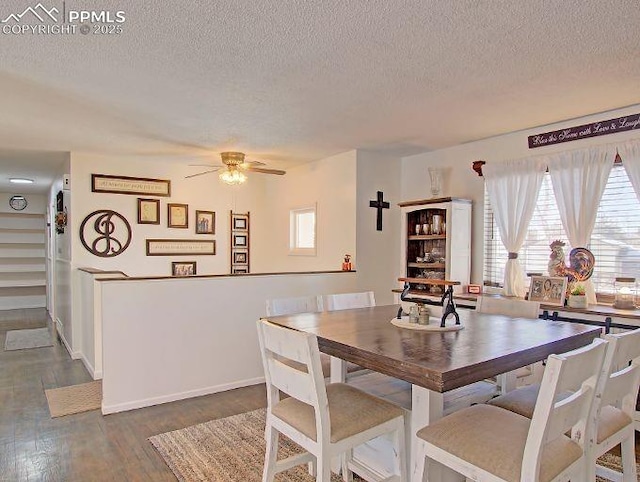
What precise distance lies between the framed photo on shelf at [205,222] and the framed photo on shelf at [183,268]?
1.47 feet

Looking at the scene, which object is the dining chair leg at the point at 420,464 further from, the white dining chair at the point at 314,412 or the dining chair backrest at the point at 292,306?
the dining chair backrest at the point at 292,306

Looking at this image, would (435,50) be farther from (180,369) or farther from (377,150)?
(180,369)

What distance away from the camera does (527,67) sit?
242 centimetres

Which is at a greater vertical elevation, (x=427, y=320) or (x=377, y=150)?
(x=377, y=150)

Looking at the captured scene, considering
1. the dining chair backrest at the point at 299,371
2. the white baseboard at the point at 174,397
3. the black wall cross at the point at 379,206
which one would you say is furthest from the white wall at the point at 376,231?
the dining chair backrest at the point at 299,371

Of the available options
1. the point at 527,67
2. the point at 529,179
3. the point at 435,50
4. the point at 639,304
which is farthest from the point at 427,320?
the point at 529,179

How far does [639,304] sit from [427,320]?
1929 mm

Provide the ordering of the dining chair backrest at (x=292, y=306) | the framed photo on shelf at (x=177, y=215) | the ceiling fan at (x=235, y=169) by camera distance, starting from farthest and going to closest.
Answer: the framed photo on shelf at (x=177, y=215) → the ceiling fan at (x=235, y=169) → the dining chair backrest at (x=292, y=306)

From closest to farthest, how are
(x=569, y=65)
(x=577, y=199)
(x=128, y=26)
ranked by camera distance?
(x=128, y=26) → (x=569, y=65) → (x=577, y=199)

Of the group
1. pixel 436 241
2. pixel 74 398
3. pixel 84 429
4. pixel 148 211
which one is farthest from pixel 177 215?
pixel 436 241

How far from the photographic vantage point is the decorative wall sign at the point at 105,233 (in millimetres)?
4824

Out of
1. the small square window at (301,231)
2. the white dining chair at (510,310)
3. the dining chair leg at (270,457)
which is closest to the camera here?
the dining chair leg at (270,457)

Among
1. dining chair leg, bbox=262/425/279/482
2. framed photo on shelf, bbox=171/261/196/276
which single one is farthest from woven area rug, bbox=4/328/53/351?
dining chair leg, bbox=262/425/279/482
